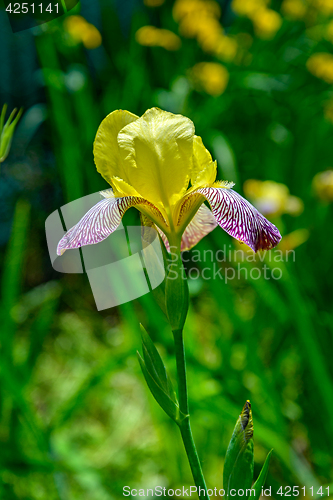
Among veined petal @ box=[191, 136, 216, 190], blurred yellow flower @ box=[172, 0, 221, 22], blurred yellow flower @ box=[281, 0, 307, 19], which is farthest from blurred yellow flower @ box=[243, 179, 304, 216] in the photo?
blurred yellow flower @ box=[281, 0, 307, 19]

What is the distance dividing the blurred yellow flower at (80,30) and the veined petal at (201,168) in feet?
4.78

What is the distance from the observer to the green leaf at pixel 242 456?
385 mm

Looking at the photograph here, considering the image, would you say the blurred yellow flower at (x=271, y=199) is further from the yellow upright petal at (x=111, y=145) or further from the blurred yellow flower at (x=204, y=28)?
the blurred yellow flower at (x=204, y=28)

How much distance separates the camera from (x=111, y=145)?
0.46 metres

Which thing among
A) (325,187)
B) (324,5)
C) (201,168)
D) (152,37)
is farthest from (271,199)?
(324,5)

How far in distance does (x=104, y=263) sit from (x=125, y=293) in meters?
0.16

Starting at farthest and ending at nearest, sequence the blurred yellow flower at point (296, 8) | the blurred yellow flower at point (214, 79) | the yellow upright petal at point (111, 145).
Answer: the blurred yellow flower at point (296, 8) → the blurred yellow flower at point (214, 79) → the yellow upright petal at point (111, 145)

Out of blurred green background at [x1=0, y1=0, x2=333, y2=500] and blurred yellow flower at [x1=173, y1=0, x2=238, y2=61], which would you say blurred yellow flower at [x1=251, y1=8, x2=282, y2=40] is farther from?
blurred yellow flower at [x1=173, y1=0, x2=238, y2=61]

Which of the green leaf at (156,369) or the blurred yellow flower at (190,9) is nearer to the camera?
the green leaf at (156,369)

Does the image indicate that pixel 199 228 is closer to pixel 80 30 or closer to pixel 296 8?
pixel 80 30

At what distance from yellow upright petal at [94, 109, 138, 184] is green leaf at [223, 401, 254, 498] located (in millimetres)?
297

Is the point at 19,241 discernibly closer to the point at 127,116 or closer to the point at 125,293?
the point at 125,293

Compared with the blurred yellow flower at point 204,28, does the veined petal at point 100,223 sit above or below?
below

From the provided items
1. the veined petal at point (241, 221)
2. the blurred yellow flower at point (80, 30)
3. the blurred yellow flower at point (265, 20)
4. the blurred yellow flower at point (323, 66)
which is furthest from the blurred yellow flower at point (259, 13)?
the veined petal at point (241, 221)
